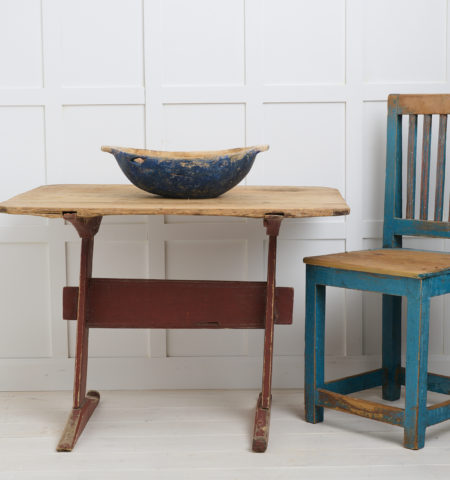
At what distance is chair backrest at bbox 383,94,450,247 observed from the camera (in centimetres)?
300

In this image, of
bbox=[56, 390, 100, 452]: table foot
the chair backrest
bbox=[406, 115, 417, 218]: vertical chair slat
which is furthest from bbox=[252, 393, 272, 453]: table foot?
bbox=[406, 115, 417, 218]: vertical chair slat

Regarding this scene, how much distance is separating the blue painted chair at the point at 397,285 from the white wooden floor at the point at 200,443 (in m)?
0.10

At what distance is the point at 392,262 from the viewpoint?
2732mm

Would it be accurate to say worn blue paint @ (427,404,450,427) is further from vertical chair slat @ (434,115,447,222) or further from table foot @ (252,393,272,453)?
vertical chair slat @ (434,115,447,222)

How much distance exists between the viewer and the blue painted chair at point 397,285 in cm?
260

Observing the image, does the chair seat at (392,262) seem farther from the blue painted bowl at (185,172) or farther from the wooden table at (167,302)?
the blue painted bowl at (185,172)

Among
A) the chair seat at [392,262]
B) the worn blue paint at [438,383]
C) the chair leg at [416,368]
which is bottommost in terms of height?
the worn blue paint at [438,383]

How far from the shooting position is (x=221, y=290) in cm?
285

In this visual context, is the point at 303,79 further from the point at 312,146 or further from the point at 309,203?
the point at 309,203

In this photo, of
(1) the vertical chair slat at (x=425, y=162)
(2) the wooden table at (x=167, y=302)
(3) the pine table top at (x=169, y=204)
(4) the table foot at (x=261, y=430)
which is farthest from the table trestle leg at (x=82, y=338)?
(1) the vertical chair slat at (x=425, y=162)

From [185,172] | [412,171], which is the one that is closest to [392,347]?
[412,171]

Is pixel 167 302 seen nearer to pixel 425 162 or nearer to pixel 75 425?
pixel 75 425

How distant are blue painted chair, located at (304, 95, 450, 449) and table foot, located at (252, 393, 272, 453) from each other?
0.67 feet

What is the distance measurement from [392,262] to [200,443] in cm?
90
